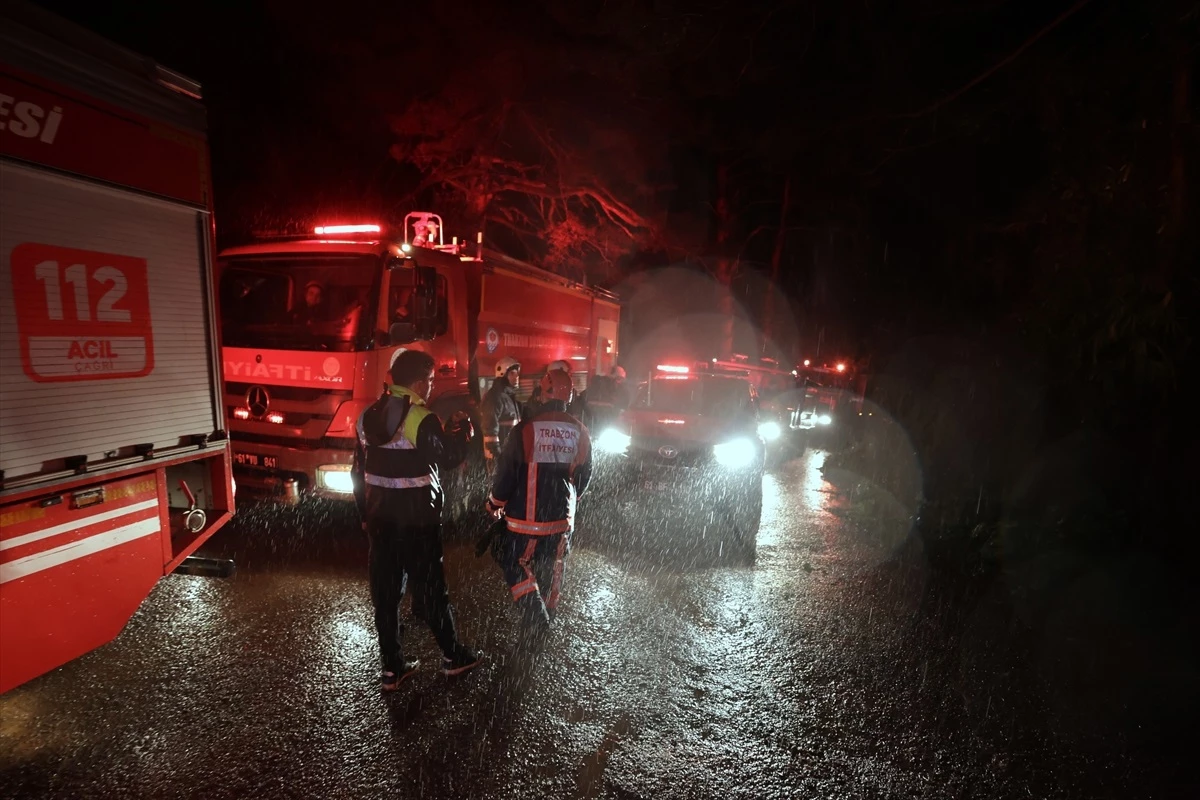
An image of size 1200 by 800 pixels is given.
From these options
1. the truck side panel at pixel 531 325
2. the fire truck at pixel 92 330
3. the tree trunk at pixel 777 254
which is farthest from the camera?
the tree trunk at pixel 777 254

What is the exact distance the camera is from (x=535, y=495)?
4.16m

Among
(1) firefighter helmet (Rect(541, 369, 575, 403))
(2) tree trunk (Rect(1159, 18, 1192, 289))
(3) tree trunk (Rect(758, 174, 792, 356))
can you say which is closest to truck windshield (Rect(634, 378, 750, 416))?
(1) firefighter helmet (Rect(541, 369, 575, 403))

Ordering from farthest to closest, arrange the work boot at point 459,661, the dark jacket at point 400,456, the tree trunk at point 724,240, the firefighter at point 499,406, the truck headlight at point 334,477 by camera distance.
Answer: the tree trunk at point 724,240 → the firefighter at point 499,406 → the truck headlight at point 334,477 → the work boot at point 459,661 → the dark jacket at point 400,456

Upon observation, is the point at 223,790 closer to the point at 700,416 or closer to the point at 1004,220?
the point at 700,416

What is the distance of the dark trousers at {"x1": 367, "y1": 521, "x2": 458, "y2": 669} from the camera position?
12.0 ft

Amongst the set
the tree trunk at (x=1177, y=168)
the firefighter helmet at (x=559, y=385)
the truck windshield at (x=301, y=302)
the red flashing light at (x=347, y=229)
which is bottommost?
the firefighter helmet at (x=559, y=385)

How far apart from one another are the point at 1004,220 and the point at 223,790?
1189 cm

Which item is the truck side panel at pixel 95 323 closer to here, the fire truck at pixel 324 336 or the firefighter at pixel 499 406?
the fire truck at pixel 324 336

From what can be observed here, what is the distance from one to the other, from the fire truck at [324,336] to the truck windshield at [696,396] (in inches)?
102

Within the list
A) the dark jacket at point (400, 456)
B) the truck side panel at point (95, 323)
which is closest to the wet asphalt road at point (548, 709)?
the dark jacket at point (400, 456)

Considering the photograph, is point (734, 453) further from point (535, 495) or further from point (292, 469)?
point (292, 469)

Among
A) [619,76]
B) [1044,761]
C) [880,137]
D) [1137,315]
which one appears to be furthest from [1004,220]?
[1044,761]

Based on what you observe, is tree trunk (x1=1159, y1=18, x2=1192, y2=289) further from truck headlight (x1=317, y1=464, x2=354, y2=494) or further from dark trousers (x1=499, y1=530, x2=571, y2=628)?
truck headlight (x1=317, y1=464, x2=354, y2=494)

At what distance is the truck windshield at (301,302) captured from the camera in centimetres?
616
